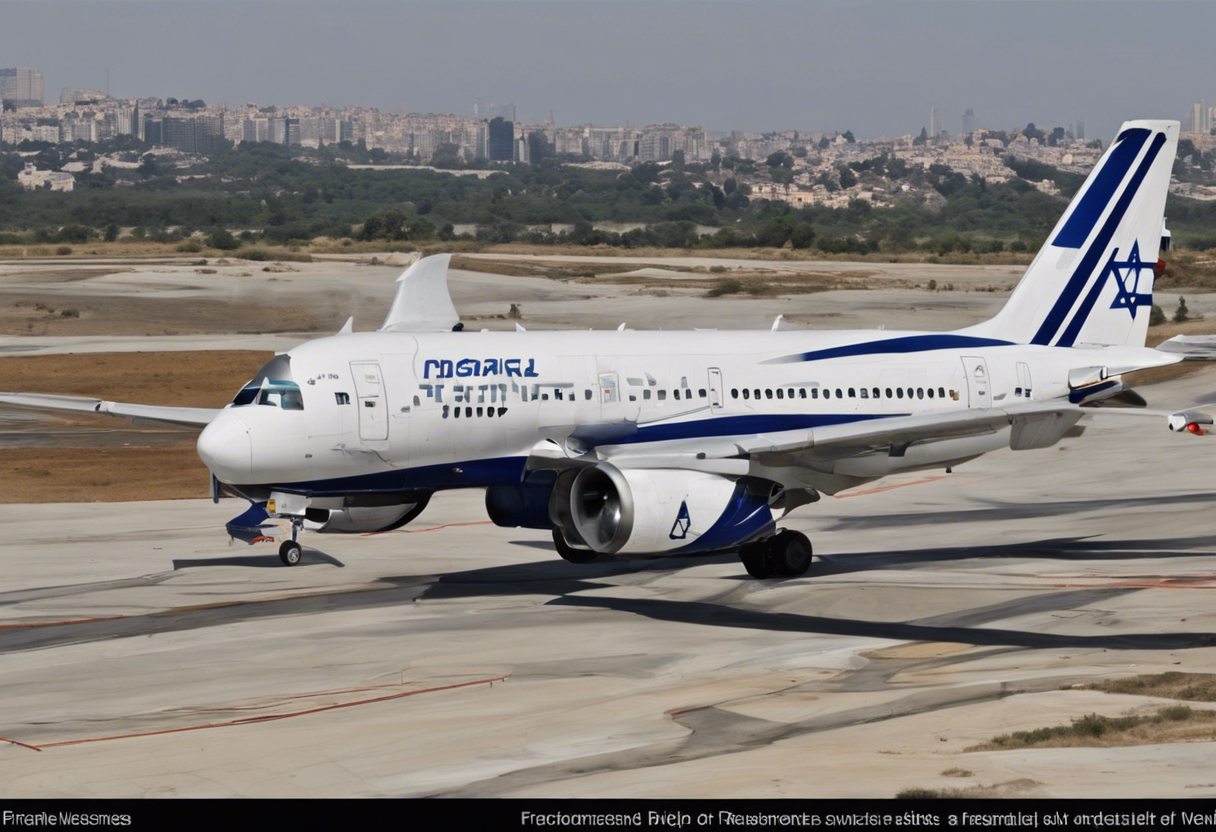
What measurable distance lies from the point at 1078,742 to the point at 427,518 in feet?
86.2

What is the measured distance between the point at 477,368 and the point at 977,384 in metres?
11.5

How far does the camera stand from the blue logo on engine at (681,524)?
1173 inches

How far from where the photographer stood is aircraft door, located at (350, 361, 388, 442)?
1237 inches

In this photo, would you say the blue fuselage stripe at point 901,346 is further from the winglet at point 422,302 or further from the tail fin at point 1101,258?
the winglet at point 422,302

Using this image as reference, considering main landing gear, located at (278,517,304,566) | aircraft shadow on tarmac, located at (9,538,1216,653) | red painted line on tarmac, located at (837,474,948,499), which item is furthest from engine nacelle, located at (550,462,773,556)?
red painted line on tarmac, located at (837,474,948,499)

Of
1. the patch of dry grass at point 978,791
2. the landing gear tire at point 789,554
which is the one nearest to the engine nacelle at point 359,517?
the landing gear tire at point 789,554

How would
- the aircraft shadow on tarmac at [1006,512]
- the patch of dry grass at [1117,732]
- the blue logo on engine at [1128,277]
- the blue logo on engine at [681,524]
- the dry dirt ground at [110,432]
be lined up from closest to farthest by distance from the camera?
the patch of dry grass at [1117,732] < the blue logo on engine at [681,524] < the blue logo on engine at [1128,277] < the aircraft shadow on tarmac at [1006,512] < the dry dirt ground at [110,432]

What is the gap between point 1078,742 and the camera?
61.4ft

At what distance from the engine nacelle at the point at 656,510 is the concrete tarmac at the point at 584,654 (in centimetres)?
131

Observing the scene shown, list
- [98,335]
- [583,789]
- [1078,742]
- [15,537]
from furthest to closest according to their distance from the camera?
[98,335]
[15,537]
[1078,742]
[583,789]

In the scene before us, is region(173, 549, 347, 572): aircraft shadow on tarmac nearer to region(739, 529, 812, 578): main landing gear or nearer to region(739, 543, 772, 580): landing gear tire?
region(739, 543, 772, 580): landing gear tire

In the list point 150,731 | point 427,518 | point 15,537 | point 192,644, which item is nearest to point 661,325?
point 427,518

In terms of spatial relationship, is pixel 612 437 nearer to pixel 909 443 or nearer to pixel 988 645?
pixel 909 443

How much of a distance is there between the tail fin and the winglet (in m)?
12.2
